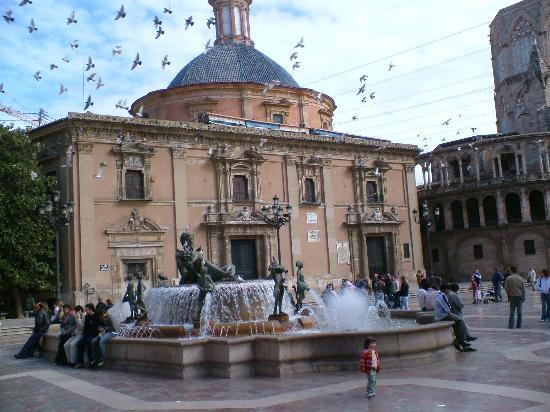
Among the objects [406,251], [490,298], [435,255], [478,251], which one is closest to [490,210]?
[478,251]

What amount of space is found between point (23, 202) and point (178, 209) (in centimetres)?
672

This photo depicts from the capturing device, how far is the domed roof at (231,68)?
3541 cm

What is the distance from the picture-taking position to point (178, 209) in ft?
92.3

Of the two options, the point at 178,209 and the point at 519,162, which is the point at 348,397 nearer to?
the point at 178,209

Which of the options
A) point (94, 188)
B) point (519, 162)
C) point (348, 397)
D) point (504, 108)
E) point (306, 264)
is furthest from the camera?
point (504, 108)

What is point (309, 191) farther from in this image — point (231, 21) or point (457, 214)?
point (457, 214)

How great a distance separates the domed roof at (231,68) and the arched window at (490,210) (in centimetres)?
1743

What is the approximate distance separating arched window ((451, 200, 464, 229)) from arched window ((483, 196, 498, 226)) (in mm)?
1679

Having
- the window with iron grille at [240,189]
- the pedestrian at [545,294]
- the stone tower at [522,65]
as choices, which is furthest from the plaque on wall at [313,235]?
the stone tower at [522,65]

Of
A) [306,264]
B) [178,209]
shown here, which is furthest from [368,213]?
[178,209]

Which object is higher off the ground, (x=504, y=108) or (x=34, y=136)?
(x=504, y=108)

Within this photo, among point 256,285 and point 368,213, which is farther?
point 368,213

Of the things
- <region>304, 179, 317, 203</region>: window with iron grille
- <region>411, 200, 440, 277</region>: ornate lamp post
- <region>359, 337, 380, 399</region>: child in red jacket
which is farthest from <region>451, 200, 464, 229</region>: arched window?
<region>359, 337, 380, 399</region>: child in red jacket

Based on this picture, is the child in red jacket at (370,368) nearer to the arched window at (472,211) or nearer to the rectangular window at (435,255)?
the arched window at (472,211)
